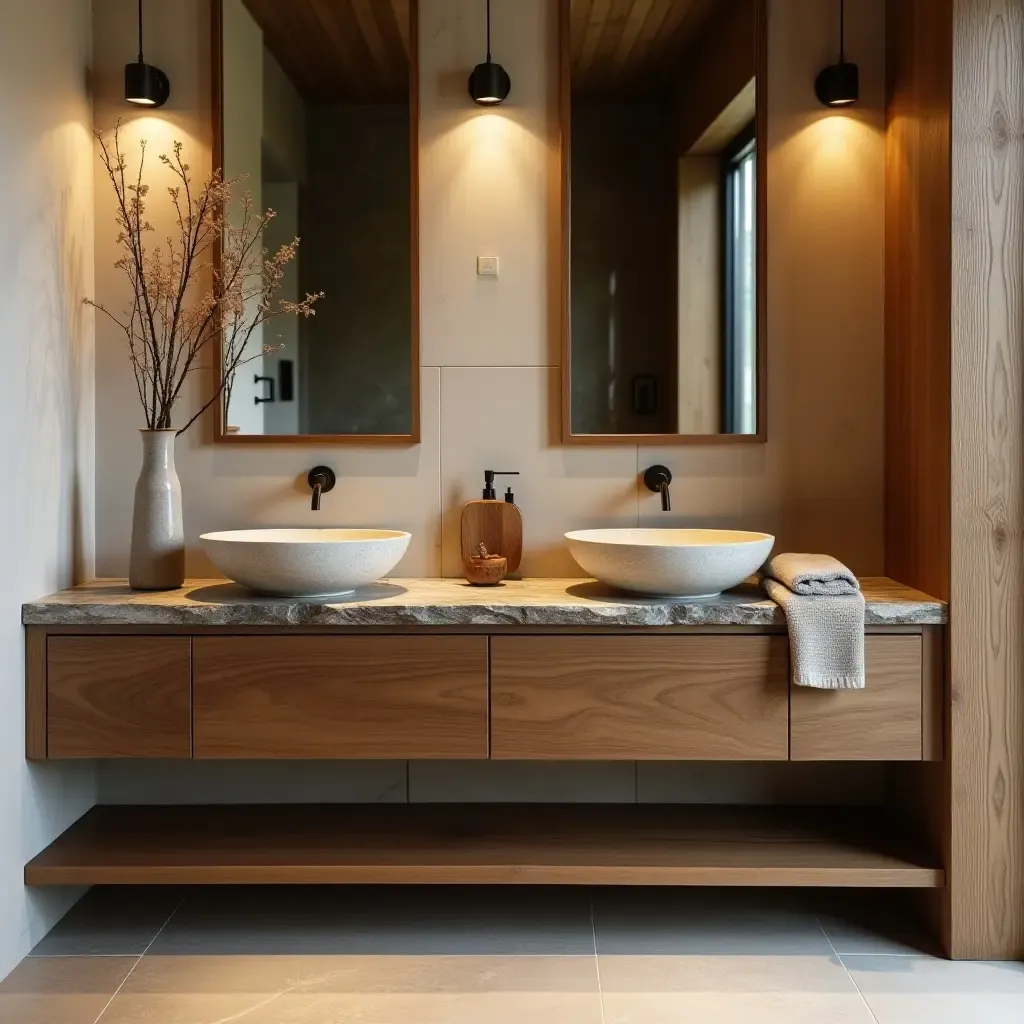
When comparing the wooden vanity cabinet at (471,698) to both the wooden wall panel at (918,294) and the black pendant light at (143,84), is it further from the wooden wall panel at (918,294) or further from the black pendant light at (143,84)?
the black pendant light at (143,84)

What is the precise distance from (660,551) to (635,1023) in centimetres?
93

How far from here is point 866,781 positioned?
2.96 m

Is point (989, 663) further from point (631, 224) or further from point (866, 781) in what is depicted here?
point (631, 224)

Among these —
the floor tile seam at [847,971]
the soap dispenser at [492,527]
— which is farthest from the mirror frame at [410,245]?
the floor tile seam at [847,971]

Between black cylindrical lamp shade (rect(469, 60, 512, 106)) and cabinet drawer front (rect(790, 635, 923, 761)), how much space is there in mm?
1600

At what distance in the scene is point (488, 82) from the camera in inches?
110

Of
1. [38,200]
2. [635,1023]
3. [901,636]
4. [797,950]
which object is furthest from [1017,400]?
[38,200]

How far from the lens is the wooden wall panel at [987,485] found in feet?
7.84

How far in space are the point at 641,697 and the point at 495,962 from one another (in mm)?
656

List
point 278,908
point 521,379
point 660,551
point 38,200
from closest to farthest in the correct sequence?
1. point 660,551
2. point 38,200
3. point 278,908
4. point 521,379

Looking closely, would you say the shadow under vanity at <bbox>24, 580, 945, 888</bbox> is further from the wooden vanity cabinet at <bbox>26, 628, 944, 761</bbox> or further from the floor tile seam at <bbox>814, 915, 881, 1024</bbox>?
the floor tile seam at <bbox>814, 915, 881, 1024</bbox>

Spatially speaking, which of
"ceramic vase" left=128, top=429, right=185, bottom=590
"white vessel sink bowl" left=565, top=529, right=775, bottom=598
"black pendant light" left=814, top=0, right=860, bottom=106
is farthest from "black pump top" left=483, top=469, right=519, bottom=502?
"black pendant light" left=814, top=0, right=860, bottom=106

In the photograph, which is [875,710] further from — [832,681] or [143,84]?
[143,84]

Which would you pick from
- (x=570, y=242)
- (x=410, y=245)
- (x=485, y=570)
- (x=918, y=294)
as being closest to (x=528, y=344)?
(x=570, y=242)
